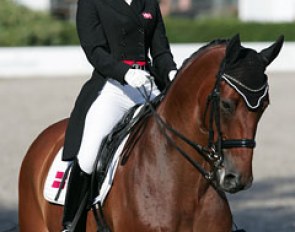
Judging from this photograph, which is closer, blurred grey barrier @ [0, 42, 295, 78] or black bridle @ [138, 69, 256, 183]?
black bridle @ [138, 69, 256, 183]

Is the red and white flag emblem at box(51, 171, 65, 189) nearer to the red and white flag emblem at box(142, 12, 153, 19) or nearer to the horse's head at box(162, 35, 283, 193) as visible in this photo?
the red and white flag emblem at box(142, 12, 153, 19)

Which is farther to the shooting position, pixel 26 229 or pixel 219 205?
pixel 26 229

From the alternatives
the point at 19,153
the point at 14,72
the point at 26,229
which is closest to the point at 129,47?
the point at 26,229

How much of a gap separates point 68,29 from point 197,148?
86.2ft

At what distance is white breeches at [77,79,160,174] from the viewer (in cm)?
573

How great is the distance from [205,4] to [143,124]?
125 feet

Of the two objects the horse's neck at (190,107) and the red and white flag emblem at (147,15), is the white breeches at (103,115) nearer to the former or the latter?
the red and white flag emblem at (147,15)

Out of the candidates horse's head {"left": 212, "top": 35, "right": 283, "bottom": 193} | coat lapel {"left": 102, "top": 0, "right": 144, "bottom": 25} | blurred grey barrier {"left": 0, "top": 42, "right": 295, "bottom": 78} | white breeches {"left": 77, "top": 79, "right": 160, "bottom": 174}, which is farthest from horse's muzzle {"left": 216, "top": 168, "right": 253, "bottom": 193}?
blurred grey barrier {"left": 0, "top": 42, "right": 295, "bottom": 78}

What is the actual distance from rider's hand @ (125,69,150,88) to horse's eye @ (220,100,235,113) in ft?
2.70

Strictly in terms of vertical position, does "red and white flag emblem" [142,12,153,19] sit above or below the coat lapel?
below

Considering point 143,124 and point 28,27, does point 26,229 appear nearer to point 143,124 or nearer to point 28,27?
point 143,124

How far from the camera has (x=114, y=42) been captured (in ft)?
18.9

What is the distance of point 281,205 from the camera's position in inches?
409

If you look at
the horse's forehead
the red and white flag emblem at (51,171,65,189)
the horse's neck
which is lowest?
the red and white flag emblem at (51,171,65,189)
